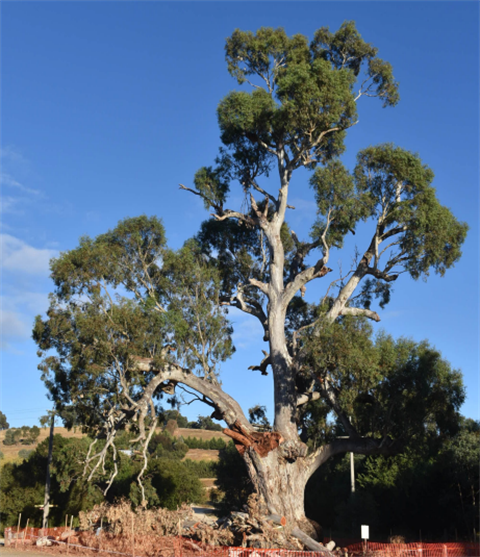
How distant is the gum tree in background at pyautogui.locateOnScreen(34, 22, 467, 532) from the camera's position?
2195 cm

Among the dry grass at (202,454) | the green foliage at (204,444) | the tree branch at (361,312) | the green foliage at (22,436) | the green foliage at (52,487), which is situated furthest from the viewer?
the green foliage at (204,444)

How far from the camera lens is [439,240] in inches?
938

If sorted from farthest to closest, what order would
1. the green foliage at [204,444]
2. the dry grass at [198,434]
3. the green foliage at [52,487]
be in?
the dry grass at [198,434]
the green foliage at [204,444]
the green foliage at [52,487]

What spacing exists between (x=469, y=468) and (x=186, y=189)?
18.6 meters

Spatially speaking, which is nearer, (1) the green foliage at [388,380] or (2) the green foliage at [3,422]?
(1) the green foliage at [388,380]

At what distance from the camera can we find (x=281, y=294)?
25188 millimetres

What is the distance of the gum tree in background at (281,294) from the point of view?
864 inches

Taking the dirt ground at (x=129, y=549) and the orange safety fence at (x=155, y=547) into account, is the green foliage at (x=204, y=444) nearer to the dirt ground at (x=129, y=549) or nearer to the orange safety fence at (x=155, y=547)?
the orange safety fence at (x=155, y=547)

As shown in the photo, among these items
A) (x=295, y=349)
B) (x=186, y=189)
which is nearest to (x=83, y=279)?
(x=186, y=189)

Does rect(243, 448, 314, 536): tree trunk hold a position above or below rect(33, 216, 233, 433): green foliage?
below

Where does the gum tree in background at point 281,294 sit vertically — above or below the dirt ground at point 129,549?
above

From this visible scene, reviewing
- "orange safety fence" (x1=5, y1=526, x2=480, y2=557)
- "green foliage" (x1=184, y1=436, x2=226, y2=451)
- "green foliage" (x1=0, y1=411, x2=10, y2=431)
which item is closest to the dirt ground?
"orange safety fence" (x1=5, y1=526, x2=480, y2=557)

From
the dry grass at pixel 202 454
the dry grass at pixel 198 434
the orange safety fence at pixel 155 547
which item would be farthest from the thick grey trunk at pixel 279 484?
the dry grass at pixel 198 434

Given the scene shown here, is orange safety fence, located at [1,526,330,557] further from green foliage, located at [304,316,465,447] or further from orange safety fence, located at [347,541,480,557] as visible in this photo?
green foliage, located at [304,316,465,447]
